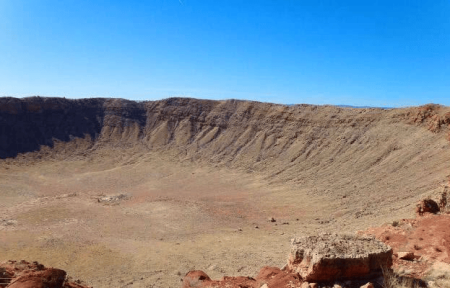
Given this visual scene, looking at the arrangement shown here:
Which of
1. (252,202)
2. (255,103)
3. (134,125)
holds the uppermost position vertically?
(255,103)

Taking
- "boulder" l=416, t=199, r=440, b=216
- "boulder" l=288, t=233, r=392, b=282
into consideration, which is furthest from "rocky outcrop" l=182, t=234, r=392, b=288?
"boulder" l=416, t=199, r=440, b=216

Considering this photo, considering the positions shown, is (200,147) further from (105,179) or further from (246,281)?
(246,281)

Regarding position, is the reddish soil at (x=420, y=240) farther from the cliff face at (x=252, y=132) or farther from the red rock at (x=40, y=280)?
the cliff face at (x=252, y=132)

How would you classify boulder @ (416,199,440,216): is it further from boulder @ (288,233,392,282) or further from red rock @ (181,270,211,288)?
red rock @ (181,270,211,288)

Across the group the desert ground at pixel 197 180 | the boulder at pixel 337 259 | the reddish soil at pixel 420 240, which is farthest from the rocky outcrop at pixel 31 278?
the reddish soil at pixel 420 240

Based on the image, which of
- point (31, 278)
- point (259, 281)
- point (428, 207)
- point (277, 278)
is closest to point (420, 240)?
point (428, 207)

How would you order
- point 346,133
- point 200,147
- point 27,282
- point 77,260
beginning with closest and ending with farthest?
point 27,282, point 77,260, point 346,133, point 200,147

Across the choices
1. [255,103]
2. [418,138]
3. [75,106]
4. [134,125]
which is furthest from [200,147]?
[418,138]
